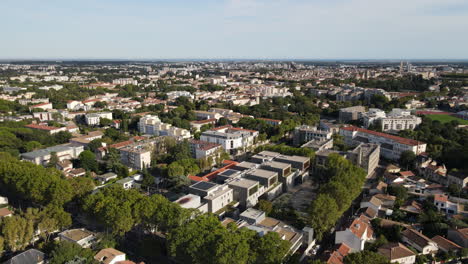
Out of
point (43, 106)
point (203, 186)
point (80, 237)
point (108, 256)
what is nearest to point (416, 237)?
point (203, 186)

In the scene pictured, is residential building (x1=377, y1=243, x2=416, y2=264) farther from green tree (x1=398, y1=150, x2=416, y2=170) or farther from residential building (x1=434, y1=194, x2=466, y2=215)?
green tree (x1=398, y1=150, x2=416, y2=170)

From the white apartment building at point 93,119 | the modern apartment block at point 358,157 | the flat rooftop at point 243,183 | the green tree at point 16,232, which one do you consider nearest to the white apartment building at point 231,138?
the modern apartment block at point 358,157

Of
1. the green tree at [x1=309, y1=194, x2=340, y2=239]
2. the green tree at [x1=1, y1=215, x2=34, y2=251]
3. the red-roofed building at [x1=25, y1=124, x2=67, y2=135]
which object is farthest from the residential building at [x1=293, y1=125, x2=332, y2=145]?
the red-roofed building at [x1=25, y1=124, x2=67, y2=135]

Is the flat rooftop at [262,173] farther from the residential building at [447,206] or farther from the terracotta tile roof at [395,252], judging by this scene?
the residential building at [447,206]

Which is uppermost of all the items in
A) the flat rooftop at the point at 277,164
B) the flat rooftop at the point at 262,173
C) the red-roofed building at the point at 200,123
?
the red-roofed building at the point at 200,123

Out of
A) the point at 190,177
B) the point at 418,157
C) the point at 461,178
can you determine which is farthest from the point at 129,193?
the point at 418,157

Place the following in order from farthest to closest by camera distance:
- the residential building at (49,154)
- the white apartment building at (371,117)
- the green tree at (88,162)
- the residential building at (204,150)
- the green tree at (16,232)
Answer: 1. the white apartment building at (371,117)
2. the residential building at (204,150)
3. the residential building at (49,154)
4. the green tree at (88,162)
5. the green tree at (16,232)
